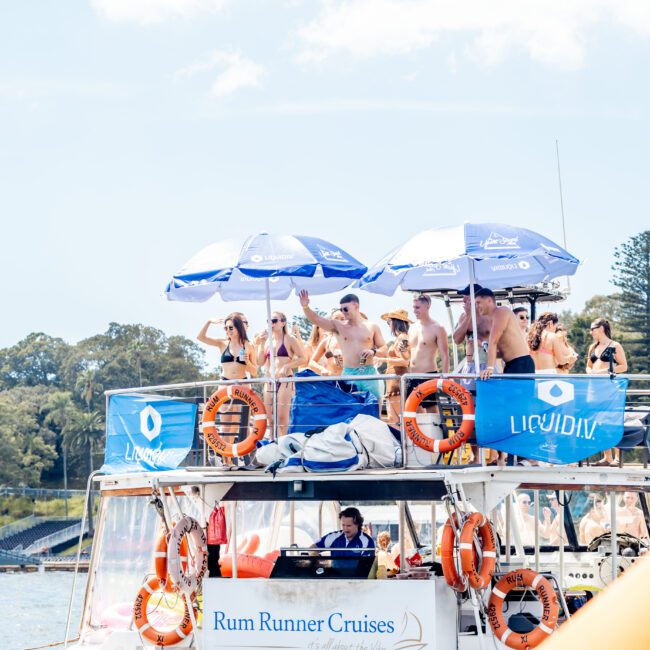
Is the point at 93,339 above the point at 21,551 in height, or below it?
above

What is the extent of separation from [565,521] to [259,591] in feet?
19.8

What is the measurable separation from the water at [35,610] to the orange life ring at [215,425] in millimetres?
23485

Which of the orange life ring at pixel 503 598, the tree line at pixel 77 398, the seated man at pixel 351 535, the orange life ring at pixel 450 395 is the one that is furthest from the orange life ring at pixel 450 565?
the tree line at pixel 77 398

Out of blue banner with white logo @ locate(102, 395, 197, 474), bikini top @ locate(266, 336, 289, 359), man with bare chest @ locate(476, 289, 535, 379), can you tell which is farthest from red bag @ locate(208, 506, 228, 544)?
man with bare chest @ locate(476, 289, 535, 379)


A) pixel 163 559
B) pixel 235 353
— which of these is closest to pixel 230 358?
pixel 235 353

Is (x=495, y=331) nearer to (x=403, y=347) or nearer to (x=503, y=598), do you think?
(x=403, y=347)

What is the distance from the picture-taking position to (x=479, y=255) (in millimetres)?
11289

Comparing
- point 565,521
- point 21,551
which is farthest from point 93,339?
point 565,521

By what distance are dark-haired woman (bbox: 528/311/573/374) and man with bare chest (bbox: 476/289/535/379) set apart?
4.76 ft

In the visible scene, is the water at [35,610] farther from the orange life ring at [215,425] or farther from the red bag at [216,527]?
the orange life ring at [215,425]

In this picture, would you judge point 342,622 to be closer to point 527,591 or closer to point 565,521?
point 527,591

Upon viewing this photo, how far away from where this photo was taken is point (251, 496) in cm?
1134

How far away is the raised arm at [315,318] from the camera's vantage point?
12.4 metres

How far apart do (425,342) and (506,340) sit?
33.0 inches
